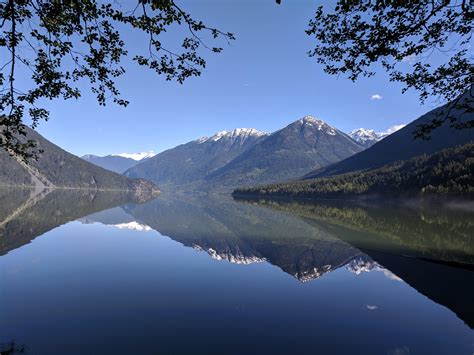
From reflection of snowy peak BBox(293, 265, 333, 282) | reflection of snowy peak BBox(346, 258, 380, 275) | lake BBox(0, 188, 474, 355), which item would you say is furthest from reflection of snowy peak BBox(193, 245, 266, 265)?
reflection of snowy peak BBox(346, 258, 380, 275)

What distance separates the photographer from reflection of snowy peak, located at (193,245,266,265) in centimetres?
3588

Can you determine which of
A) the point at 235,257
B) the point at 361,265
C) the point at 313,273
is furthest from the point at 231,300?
the point at 361,265

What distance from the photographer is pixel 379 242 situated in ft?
164

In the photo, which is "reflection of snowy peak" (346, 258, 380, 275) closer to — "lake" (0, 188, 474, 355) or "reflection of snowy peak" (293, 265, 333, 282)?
→ "lake" (0, 188, 474, 355)

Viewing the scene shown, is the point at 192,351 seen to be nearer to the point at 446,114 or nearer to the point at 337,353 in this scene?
the point at 337,353

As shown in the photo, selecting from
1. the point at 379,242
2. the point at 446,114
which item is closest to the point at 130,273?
the point at 446,114

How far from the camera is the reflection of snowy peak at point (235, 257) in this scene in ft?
118

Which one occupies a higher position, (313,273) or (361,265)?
(313,273)

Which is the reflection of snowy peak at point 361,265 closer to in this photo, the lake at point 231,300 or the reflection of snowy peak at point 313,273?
the lake at point 231,300

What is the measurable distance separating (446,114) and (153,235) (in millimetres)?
48299

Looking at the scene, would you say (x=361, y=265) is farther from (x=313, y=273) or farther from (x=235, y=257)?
(x=235, y=257)

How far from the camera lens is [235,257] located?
37.3 meters

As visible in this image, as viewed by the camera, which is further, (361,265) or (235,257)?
(235,257)

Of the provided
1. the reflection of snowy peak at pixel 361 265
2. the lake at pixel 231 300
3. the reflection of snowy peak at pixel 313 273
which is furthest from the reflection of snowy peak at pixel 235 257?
the reflection of snowy peak at pixel 361 265
